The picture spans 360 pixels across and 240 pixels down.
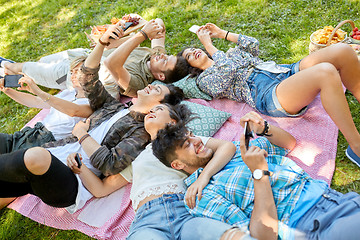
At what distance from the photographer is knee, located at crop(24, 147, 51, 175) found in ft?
8.49

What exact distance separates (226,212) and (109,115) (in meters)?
2.01

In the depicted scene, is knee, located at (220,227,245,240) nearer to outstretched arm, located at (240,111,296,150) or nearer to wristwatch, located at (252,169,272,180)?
wristwatch, located at (252,169,272,180)

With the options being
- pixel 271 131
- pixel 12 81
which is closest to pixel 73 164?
pixel 12 81

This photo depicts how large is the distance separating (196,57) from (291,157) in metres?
1.74

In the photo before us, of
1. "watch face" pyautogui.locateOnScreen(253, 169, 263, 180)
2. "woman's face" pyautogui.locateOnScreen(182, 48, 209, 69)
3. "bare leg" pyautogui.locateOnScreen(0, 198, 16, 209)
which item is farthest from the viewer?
"woman's face" pyautogui.locateOnScreen(182, 48, 209, 69)

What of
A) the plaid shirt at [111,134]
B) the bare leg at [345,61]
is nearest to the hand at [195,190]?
the plaid shirt at [111,134]

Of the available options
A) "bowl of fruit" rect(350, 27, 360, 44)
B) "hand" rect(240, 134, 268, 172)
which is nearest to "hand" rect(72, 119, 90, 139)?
"hand" rect(240, 134, 268, 172)

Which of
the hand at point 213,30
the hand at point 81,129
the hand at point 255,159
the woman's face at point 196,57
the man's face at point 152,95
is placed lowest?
the hand at point 81,129

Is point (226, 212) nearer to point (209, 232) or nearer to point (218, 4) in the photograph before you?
point (209, 232)

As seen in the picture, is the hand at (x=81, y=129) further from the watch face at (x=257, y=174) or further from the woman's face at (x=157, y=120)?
the watch face at (x=257, y=174)

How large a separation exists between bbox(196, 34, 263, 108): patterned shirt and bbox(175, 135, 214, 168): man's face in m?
1.21

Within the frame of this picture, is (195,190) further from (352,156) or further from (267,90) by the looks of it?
(352,156)

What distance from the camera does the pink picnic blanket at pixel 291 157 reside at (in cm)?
296

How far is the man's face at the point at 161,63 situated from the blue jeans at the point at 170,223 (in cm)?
206
